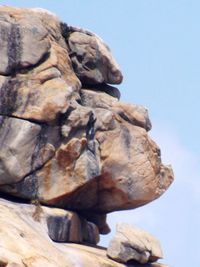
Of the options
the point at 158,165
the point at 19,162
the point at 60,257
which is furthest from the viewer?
the point at 158,165

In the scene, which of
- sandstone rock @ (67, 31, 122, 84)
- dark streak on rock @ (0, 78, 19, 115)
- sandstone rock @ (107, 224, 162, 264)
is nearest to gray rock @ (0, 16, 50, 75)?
dark streak on rock @ (0, 78, 19, 115)

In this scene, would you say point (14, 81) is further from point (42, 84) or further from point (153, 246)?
point (153, 246)

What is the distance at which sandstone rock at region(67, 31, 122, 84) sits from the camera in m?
49.9

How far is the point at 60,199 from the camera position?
1825 inches

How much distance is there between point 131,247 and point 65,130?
499 centimetres

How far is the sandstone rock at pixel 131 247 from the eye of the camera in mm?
46094

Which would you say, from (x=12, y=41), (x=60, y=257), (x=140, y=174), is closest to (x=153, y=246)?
(x=140, y=174)

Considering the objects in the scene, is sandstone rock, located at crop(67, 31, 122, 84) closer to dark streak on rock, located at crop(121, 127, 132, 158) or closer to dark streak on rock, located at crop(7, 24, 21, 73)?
dark streak on rock, located at crop(121, 127, 132, 158)

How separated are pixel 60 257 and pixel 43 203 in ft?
13.3

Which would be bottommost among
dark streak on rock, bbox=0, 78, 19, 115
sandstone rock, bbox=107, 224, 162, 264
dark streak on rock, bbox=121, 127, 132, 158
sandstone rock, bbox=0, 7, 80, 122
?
sandstone rock, bbox=107, 224, 162, 264

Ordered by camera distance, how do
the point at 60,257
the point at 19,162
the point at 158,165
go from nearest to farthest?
the point at 60,257
the point at 19,162
the point at 158,165

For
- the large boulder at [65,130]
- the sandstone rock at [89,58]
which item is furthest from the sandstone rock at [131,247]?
the sandstone rock at [89,58]

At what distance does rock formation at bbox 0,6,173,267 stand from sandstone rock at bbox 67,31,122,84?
0.04 m

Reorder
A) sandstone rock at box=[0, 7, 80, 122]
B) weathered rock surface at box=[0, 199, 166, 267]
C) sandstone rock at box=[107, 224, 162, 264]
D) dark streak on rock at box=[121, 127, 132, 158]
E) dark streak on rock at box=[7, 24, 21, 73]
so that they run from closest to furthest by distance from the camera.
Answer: weathered rock surface at box=[0, 199, 166, 267] < sandstone rock at box=[0, 7, 80, 122] < sandstone rock at box=[107, 224, 162, 264] < dark streak on rock at box=[7, 24, 21, 73] < dark streak on rock at box=[121, 127, 132, 158]
